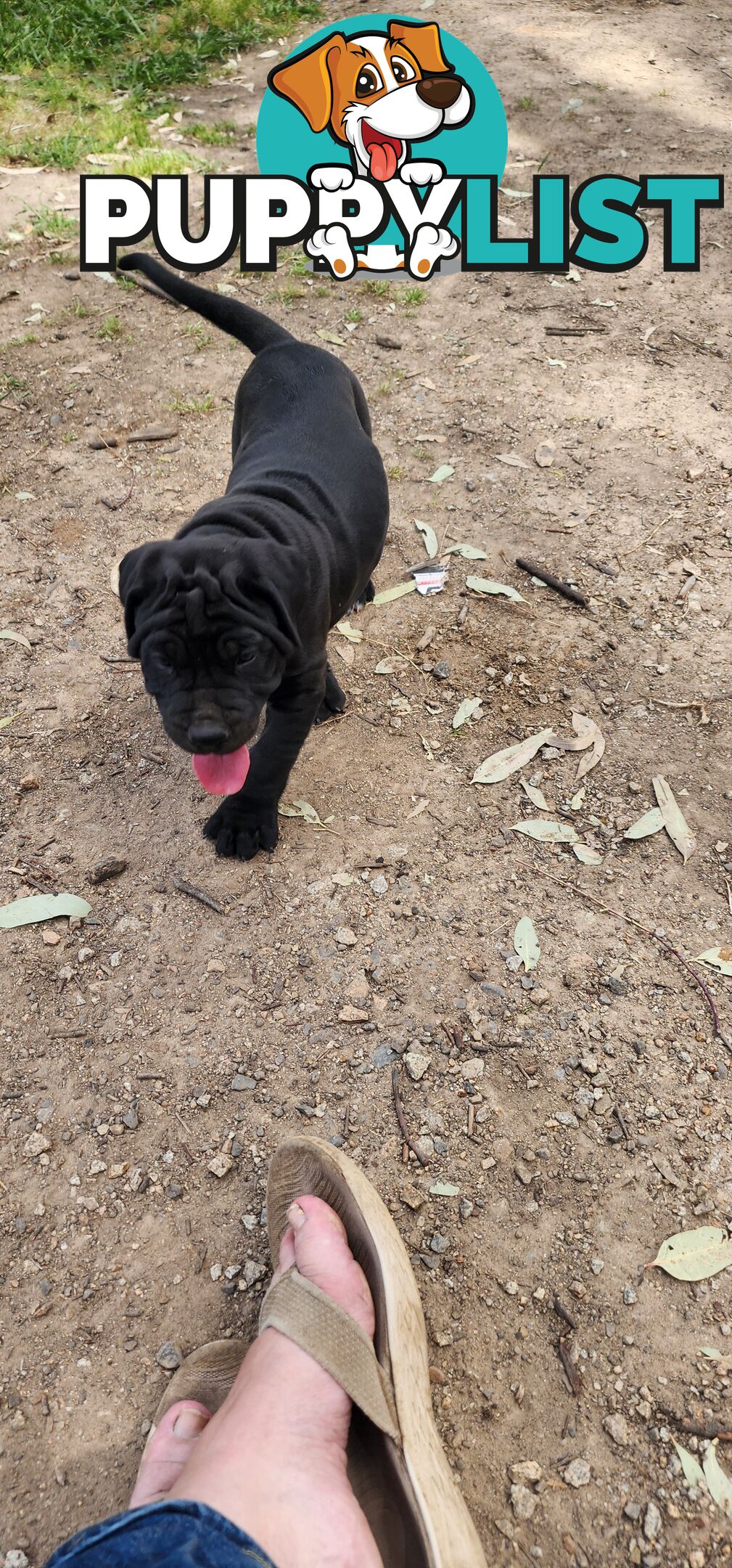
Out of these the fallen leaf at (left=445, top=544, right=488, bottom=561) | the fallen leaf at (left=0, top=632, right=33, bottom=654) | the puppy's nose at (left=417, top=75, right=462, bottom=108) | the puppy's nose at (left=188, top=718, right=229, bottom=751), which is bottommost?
the fallen leaf at (left=0, top=632, right=33, bottom=654)

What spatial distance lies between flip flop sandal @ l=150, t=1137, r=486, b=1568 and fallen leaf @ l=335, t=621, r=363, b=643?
223cm

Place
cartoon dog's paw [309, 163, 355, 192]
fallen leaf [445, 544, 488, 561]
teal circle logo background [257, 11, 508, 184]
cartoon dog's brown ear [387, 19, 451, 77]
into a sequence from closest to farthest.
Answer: fallen leaf [445, 544, 488, 561]
cartoon dog's paw [309, 163, 355, 192]
teal circle logo background [257, 11, 508, 184]
cartoon dog's brown ear [387, 19, 451, 77]

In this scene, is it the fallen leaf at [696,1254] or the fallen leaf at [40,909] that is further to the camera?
the fallen leaf at [40,909]

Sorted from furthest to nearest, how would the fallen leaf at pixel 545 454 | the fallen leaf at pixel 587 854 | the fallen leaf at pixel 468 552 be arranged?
the fallen leaf at pixel 545 454 < the fallen leaf at pixel 468 552 < the fallen leaf at pixel 587 854

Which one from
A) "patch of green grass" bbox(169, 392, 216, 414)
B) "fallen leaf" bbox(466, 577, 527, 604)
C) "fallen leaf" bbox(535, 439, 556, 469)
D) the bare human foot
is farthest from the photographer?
"patch of green grass" bbox(169, 392, 216, 414)

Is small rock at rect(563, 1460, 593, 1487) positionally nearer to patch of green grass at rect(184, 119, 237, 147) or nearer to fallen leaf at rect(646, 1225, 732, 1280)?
fallen leaf at rect(646, 1225, 732, 1280)

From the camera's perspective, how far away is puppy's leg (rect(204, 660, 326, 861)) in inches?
122

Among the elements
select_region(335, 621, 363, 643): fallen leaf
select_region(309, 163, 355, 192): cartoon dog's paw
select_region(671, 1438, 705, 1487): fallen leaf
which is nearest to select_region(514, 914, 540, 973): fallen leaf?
select_region(671, 1438, 705, 1487): fallen leaf

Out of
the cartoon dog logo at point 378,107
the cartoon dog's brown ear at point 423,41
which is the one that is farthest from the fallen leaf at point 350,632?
the cartoon dog's brown ear at point 423,41

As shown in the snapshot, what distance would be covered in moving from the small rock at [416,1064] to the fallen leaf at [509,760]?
1085 millimetres

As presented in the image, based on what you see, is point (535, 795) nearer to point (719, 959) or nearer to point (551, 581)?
point (719, 959)

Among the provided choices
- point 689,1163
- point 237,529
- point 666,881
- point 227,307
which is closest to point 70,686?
point 237,529

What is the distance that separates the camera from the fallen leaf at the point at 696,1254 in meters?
2.32

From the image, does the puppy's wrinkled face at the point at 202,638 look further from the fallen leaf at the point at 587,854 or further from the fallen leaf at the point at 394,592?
the fallen leaf at the point at 394,592
